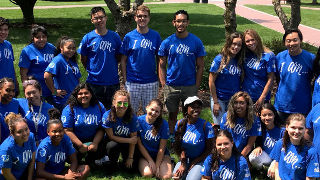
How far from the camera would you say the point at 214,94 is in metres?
5.79

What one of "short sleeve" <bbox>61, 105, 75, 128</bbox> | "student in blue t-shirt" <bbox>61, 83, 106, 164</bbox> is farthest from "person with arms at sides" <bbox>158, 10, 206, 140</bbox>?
"short sleeve" <bbox>61, 105, 75, 128</bbox>

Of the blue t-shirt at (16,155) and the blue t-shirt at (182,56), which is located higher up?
the blue t-shirt at (182,56)

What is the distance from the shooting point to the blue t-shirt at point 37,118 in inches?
211

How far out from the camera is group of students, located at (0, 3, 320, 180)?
505cm

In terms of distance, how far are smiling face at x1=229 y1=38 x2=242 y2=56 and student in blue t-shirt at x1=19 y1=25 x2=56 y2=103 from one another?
2.63m

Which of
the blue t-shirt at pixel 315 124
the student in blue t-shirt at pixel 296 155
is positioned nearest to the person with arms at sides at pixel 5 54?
the student in blue t-shirt at pixel 296 155

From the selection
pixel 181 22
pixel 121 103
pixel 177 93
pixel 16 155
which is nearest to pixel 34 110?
pixel 16 155

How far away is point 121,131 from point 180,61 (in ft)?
4.27

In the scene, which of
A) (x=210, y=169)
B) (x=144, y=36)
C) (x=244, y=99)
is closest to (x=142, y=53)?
(x=144, y=36)

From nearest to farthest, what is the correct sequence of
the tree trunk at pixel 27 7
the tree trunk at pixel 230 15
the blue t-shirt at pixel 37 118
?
1. the blue t-shirt at pixel 37 118
2. the tree trunk at pixel 230 15
3. the tree trunk at pixel 27 7

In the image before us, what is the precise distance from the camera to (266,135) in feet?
18.3

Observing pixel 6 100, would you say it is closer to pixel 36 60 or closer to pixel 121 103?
pixel 36 60

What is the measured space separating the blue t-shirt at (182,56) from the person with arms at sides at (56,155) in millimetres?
1765

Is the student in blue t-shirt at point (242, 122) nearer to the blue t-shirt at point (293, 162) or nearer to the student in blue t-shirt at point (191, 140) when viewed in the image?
the student in blue t-shirt at point (191, 140)
